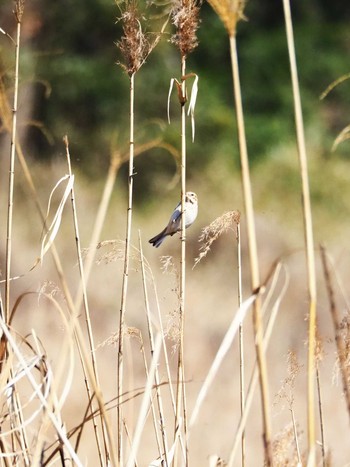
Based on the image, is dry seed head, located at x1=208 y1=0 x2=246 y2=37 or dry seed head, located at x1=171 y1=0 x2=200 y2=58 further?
dry seed head, located at x1=171 y1=0 x2=200 y2=58

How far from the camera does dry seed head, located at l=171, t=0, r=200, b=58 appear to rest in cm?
104

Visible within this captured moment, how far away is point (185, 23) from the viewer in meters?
1.04

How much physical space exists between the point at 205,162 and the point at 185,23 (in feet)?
5.36

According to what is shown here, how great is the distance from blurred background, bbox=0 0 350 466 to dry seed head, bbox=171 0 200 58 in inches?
59.0

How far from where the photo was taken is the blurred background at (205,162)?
2607 mm

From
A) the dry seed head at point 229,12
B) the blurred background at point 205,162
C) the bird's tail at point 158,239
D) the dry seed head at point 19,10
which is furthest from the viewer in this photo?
the blurred background at point 205,162

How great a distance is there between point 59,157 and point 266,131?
75cm

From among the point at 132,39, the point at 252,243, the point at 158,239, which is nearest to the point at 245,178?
the point at 252,243

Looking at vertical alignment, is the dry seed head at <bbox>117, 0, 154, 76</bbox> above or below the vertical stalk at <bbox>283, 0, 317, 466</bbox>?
above

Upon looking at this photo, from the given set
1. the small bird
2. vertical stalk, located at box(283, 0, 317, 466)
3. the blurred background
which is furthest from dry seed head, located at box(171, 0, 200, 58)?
the blurred background

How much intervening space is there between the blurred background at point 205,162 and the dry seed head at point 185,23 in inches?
59.0

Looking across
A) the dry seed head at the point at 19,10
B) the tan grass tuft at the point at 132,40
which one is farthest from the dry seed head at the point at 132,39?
the dry seed head at the point at 19,10

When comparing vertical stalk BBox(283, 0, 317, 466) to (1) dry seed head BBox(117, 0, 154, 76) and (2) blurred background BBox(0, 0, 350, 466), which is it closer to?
(1) dry seed head BBox(117, 0, 154, 76)

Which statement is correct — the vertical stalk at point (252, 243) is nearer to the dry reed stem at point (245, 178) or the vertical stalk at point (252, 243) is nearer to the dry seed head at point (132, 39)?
the dry reed stem at point (245, 178)
